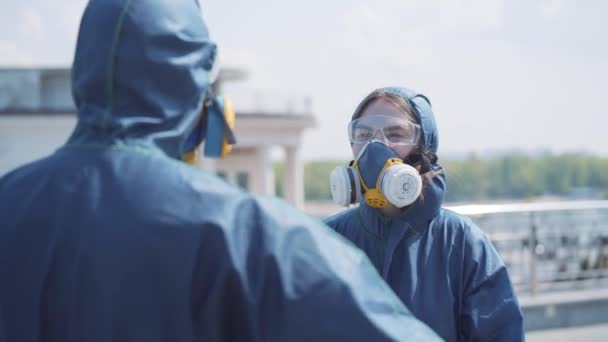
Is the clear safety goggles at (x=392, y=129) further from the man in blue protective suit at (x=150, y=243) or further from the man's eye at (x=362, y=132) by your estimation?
the man in blue protective suit at (x=150, y=243)

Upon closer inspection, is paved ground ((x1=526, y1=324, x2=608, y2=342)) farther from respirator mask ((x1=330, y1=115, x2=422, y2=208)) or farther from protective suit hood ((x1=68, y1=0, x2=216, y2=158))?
protective suit hood ((x1=68, y1=0, x2=216, y2=158))

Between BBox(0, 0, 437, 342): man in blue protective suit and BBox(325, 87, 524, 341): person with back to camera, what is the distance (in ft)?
4.77

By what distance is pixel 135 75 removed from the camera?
1.53 m

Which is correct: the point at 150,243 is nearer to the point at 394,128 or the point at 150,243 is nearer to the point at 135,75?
the point at 135,75

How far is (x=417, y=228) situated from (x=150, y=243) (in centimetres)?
181

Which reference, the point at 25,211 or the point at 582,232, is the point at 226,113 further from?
the point at 582,232

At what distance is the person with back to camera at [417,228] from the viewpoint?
2.92m

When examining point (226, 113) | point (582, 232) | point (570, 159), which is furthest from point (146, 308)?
point (570, 159)

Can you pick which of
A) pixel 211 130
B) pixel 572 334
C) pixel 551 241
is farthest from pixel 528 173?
pixel 211 130

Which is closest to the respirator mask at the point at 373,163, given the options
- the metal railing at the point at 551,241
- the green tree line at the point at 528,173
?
the metal railing at the point at 551,241

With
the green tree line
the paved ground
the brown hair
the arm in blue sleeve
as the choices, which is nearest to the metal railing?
the paved ground

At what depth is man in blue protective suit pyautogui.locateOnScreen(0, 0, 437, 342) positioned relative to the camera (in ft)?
4.67

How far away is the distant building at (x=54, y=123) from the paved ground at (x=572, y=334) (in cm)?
1877

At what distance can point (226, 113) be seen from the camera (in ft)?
5.86
